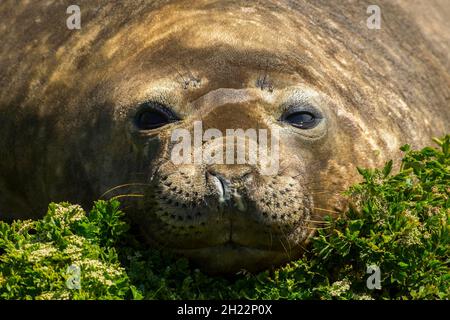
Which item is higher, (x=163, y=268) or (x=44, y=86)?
(x=44, y=86)

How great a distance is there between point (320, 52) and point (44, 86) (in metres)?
2.00

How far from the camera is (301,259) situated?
646cm

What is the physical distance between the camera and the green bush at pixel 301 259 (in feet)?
19.5

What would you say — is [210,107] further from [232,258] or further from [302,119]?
[232,258]

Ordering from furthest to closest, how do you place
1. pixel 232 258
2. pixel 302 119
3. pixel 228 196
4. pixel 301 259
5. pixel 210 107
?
pixel 302 119, pixel 210 107, pixel 301 259, pixel 232 258, pixel 228 196

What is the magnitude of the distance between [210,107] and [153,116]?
440mm

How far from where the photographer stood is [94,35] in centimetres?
803

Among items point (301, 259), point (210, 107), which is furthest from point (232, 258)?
point (210, 107)

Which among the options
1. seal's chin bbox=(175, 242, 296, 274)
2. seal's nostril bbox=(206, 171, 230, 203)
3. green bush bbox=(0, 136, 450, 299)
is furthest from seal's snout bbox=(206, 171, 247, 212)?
green bush bbox=(0, 136, 450, 299)

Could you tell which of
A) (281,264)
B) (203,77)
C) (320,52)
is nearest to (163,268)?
(281,264)

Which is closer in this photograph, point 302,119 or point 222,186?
point 222,186

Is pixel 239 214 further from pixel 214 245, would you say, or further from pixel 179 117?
pixel 179 117

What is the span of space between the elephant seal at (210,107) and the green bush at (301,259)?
147 mm
